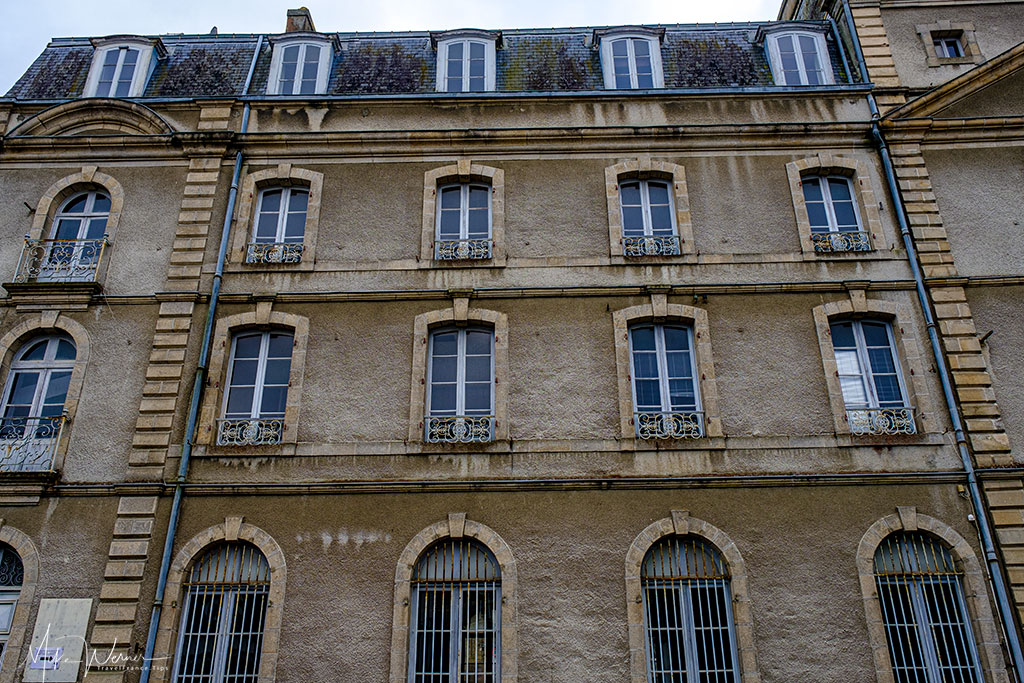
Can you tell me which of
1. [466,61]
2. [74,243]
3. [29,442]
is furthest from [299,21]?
[29,442]

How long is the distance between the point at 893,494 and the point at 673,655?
3.70 m

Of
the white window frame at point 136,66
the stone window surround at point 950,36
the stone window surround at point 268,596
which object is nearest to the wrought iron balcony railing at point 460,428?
the stone window surround at point 268,596

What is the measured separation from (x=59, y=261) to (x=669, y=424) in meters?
9.82

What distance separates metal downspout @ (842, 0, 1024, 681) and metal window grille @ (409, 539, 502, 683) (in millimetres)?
6313

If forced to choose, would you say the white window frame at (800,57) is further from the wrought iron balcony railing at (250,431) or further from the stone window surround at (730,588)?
the wrought iron balcony railing at (250,431)

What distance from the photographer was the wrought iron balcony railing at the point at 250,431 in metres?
11.7

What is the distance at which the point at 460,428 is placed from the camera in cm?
1164

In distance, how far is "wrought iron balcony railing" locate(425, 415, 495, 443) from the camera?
11586 mm

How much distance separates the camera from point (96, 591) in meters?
10.8

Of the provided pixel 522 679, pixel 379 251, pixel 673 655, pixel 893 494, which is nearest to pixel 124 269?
pixel 379 251

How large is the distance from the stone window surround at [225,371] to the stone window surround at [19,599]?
100 inches

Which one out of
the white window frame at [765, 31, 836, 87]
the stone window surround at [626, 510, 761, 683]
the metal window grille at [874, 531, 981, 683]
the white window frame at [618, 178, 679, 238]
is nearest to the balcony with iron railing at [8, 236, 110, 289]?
the white window frame at [618, 178, 679, 238]

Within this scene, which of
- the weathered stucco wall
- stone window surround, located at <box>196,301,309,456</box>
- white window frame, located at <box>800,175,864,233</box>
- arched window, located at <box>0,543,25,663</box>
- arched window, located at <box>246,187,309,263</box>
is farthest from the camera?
white window frame, located at <box>800,175,864,233</box>

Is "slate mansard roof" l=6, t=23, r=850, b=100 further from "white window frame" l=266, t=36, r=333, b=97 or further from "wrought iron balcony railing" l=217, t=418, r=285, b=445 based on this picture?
"wrought iron balcony railing" l=217, t=418, r=285, b=445
